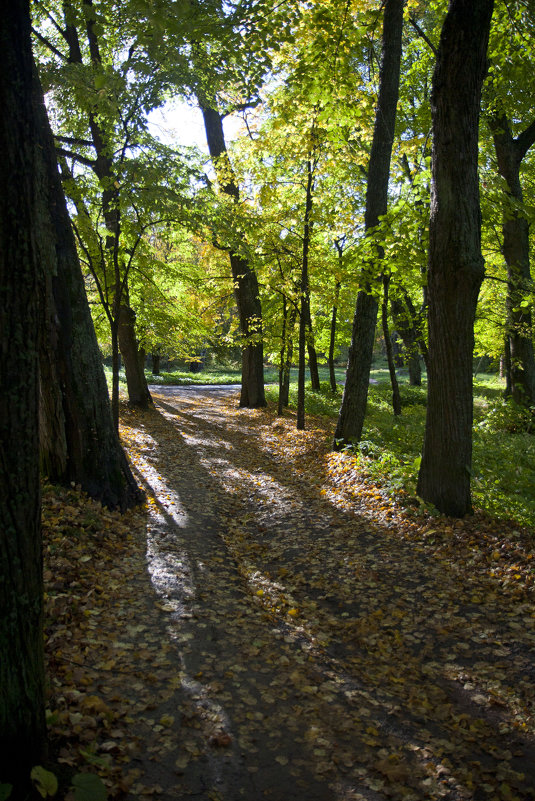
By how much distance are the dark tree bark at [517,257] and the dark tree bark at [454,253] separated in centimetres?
645

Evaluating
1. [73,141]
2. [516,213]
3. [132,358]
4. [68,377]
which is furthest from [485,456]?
[73,141]

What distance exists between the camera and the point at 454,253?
20.6 ft

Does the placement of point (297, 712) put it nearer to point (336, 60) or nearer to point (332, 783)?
point (332, 783)

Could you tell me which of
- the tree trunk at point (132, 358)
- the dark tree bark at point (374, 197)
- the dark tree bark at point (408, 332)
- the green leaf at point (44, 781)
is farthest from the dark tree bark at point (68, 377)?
the dark tree bark at point (408, 332)

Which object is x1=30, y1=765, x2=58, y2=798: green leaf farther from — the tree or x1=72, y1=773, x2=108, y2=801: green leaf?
the tree

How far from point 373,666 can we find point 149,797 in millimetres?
2144

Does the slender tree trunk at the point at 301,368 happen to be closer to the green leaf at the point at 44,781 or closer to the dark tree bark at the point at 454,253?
the dark tree bark at the point at 454,253

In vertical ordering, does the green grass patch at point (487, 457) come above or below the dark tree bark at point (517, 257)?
below

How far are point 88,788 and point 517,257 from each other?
1418 centimetres

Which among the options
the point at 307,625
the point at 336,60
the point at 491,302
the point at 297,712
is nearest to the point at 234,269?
the point at 491,302

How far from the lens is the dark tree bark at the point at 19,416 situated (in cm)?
229

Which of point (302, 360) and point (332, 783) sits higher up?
point (302, 360)

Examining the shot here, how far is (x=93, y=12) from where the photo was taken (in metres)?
4.77

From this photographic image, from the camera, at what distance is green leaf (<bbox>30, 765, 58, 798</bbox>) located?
7.96 feet
